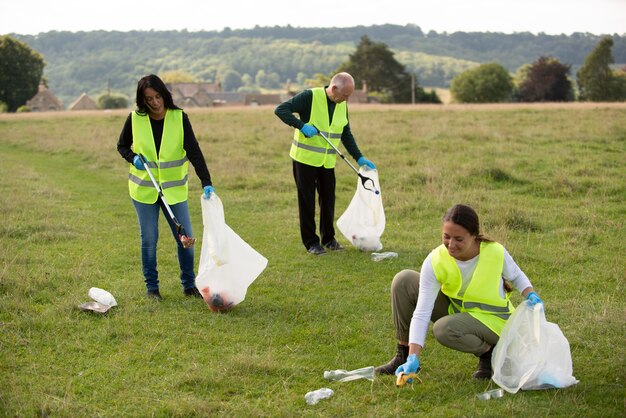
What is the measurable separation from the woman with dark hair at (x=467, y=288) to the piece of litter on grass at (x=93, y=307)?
2.78m

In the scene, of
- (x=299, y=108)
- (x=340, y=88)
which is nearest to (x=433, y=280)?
(x=340, y=88)

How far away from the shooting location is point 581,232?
28.3 feet

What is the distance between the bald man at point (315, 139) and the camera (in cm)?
797

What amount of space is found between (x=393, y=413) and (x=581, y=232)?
17.5ft

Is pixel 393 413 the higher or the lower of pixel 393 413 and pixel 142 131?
the lower

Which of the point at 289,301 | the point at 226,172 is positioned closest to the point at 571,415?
the point at 289,301

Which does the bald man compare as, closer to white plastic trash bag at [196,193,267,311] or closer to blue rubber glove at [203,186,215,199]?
blue rubber glove at [203,186,215,199]

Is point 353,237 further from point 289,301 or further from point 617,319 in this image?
point 617,319

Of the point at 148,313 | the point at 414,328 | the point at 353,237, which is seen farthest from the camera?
the point at 353,237

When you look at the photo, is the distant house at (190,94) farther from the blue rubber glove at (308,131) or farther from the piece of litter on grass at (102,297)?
the piece of litter on grass at (102,297)

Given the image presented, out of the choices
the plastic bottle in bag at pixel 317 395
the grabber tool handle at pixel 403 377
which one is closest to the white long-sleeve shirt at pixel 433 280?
the grabber tool handle at pixel 403 377

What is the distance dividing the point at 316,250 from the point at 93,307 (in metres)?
2.96

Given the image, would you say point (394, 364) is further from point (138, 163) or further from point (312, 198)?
point (312, 198)

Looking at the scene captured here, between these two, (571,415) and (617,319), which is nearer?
(571,415)
